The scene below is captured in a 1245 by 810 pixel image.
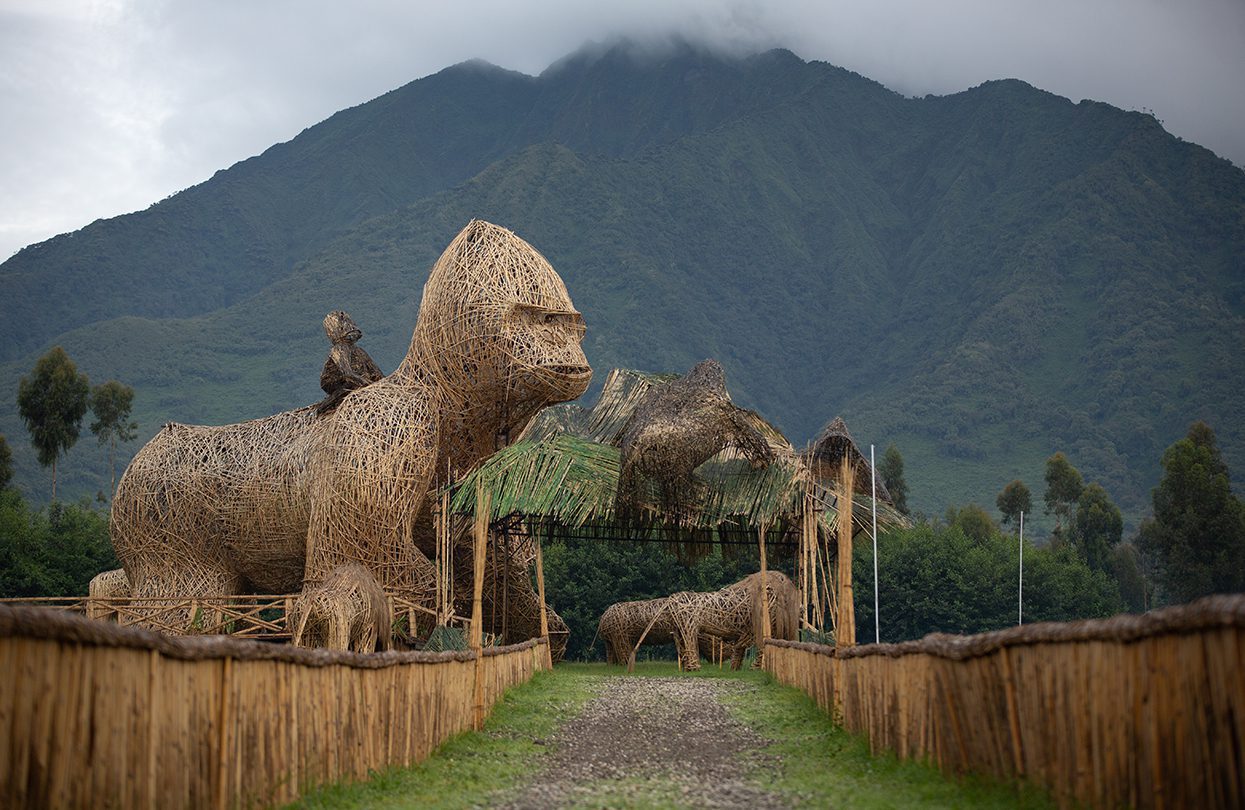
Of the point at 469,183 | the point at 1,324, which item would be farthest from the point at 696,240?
the point at 1,324

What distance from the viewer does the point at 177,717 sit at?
722 centimetres

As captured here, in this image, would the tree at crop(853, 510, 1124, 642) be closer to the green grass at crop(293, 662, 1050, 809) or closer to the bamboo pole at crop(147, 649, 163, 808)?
the green grass at crop(293, 662, 1050, 809)

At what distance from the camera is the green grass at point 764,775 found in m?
8.91

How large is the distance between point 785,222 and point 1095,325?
123 feet

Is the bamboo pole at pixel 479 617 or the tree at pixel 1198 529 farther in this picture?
the tree at pixel 1198 529

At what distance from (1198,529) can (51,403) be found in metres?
40.9

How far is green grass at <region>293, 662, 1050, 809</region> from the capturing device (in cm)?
891

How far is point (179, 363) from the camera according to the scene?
3878 inches

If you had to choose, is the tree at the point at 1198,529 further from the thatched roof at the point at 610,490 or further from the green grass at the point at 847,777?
the green grass at the point at 847,777

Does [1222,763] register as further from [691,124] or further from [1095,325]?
[691,124]

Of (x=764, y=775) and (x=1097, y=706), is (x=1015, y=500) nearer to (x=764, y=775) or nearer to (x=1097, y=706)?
(x=764, y=775)

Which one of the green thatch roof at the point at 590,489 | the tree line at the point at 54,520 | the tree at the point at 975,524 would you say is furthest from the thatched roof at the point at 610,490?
the tree at the point at 975,524

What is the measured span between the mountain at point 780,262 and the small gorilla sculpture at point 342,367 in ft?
211

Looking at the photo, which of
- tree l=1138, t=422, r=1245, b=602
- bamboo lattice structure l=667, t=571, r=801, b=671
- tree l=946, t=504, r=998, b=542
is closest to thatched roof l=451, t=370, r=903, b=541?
bamboo lattice structure l=667, t=571, r=801, b=671
